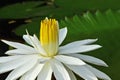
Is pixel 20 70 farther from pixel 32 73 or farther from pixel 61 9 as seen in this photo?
pixel 61 9

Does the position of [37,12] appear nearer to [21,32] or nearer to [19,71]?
[21,32]

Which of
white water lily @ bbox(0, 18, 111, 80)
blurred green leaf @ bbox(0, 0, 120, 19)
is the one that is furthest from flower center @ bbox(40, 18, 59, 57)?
blurred green leaf @ bbox(0, 0, 120, 19)

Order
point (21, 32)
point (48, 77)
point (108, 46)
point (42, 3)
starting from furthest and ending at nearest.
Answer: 1. point (42, 3)
2. point (21, 32)
3. point (108, 46)
4. point (48, 77)

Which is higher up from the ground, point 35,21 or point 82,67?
point 35,21

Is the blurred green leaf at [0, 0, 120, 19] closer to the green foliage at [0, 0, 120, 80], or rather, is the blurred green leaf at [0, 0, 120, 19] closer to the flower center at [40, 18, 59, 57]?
the green foliage at [0, 0, 120, 80]

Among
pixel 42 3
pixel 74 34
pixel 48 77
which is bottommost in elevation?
pixel 48 77

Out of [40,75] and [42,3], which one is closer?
[40,75]

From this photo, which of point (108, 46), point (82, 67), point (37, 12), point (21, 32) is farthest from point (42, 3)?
point (82, 67)

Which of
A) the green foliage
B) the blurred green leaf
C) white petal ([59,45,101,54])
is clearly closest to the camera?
white petal ([59,45,101,54])
